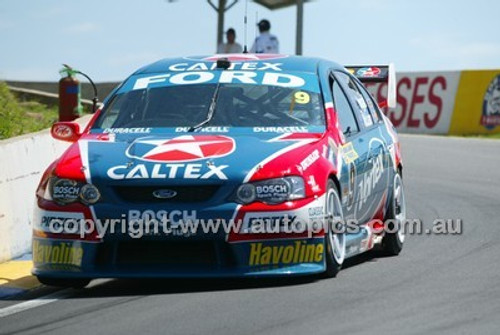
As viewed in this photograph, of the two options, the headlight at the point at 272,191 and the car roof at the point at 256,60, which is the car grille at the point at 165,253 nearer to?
the headlight at the point at 272,191

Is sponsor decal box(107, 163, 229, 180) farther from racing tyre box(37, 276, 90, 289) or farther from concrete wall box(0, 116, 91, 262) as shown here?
concrete wall box(0, 116, 91, 262)

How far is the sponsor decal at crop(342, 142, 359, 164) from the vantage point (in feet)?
29.2

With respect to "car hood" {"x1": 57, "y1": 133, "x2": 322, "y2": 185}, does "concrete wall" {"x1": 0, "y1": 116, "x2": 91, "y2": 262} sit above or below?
below

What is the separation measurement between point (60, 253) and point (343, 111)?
240 cm

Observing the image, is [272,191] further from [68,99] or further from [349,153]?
[68,99]

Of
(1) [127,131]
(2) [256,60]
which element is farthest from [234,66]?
(1) [127,131]

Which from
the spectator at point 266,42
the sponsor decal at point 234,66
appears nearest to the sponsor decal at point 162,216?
the sponsor decal at point 234,66

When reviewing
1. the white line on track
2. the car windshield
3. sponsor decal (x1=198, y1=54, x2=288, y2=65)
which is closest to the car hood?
the car windshield

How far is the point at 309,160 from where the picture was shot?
27.0ft

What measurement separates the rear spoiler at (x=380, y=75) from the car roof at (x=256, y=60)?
135cm

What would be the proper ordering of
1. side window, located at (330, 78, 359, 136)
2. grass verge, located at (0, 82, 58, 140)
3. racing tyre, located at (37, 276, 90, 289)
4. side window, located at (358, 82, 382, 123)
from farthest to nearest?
grass verge, located at (0, 82, 58, 140) → side window, located at (358, 82, 382, 123) → side window, located at (330, 78, 359, 136) → racing tyre, located at (37, 276, 90, 289)

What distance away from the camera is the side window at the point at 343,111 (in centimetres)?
933

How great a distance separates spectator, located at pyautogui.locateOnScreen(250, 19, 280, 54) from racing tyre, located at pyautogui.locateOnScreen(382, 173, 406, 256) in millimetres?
9950

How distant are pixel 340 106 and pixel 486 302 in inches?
95.8
